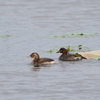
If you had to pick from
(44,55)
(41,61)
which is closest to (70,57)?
(41,61)

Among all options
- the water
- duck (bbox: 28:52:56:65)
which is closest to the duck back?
the water

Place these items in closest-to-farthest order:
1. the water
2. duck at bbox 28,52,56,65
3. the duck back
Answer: the water, duck at bbox 28,52,56,65, the duck back

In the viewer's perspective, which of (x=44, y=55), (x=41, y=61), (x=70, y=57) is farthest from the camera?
(x=44, y=55)

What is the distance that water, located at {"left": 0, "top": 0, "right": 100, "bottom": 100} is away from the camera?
53.2 feet

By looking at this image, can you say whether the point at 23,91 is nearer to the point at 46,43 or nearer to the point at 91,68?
the point at 91,68

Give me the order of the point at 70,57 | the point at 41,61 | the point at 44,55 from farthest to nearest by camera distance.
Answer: the point at 44,55
the point at 70,57
the point at 41,61

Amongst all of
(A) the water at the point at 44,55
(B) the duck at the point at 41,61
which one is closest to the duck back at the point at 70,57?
(A) the water at the point at 44,55

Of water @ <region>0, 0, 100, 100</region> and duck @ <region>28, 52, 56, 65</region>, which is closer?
water @ <region>0, 0, 100, 100</region>

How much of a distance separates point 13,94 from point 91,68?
15.5 feet

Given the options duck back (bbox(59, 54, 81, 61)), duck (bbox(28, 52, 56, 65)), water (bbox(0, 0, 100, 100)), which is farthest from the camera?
duck back (bbox(59, 54, 81, 61))

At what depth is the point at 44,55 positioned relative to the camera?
2327 centimetres

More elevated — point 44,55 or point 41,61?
point 44,55

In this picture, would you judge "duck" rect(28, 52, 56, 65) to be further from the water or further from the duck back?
the duck back

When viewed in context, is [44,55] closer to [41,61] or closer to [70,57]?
[70,57]
